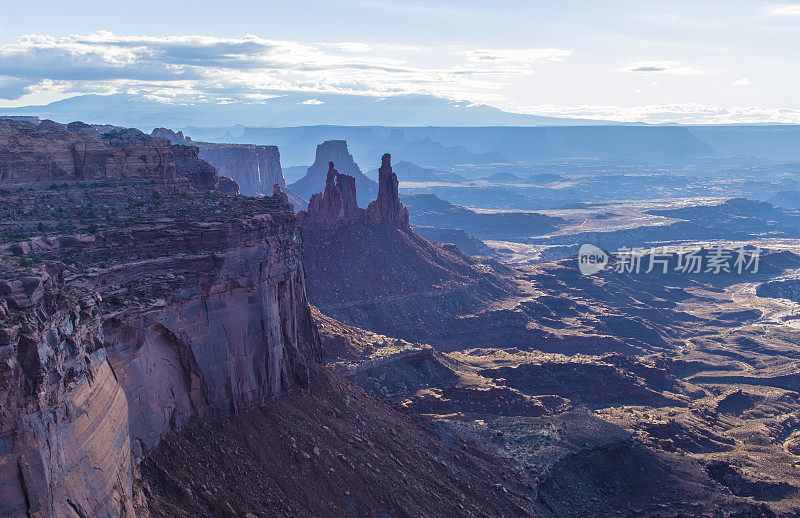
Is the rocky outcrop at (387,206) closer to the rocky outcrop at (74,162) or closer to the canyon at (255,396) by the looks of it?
the canyon at (255,396)

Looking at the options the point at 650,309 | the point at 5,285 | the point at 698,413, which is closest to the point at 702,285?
the point at 650,309

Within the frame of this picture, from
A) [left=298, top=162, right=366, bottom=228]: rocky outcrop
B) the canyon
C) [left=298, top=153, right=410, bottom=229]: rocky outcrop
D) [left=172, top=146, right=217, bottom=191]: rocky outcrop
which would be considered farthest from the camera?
[left=298, top=153, right=410, bottom=229]: rocky outcrop

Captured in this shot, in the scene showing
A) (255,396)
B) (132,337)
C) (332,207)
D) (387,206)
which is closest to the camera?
(132,337)

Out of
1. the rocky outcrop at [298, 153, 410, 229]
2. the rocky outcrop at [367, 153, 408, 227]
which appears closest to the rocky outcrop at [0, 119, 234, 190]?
the rocky outcrop at [298, 153, 410, 229]

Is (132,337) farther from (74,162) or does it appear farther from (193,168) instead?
(193,168)

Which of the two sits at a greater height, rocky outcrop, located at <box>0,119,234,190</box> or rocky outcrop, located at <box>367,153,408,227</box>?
rocky outcrop, located at <box>0,119,234,190</box>

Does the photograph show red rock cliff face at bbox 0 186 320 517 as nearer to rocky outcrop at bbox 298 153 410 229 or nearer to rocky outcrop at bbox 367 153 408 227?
rocky outcrop at bbox 298 153 410 229

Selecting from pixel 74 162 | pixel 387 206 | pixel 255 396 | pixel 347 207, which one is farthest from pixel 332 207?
pixel 255 396

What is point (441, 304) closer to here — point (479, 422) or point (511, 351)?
point (511, 351)
